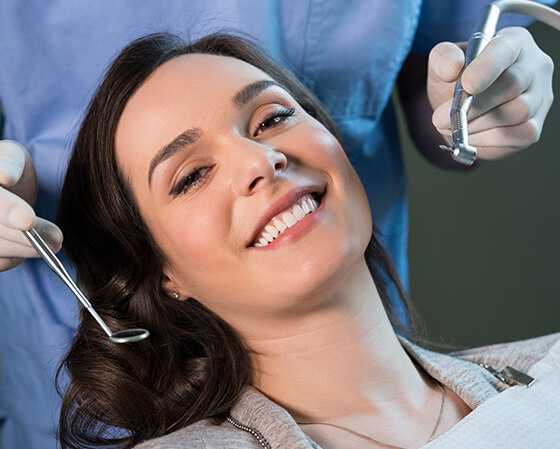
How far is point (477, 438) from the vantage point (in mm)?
941

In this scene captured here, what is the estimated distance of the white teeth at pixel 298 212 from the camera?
3.02 ft

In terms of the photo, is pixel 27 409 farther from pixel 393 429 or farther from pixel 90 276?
pixel 393 429

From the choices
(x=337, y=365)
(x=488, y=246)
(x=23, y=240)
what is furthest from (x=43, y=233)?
(x=488, y=246)

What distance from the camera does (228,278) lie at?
3.07ft

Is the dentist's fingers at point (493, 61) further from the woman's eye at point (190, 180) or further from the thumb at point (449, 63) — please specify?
the woman's eye at point (190, 180)

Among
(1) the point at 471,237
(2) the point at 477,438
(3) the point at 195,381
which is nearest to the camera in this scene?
(2) the point at 477,438

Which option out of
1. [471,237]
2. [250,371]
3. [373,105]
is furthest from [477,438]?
[471,237]

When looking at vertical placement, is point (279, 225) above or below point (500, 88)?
below

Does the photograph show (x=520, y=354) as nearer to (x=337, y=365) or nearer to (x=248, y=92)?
(x=337, y=365)

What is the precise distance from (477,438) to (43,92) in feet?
2.85

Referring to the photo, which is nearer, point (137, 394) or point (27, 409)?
point (137, 394)

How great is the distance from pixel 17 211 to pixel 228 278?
284 millimetres

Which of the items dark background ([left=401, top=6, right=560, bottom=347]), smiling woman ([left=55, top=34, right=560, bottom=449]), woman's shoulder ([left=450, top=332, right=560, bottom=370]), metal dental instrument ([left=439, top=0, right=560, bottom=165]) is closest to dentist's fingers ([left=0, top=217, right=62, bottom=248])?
smiling woman ([left=55, top=34, right=560, bottom=449])

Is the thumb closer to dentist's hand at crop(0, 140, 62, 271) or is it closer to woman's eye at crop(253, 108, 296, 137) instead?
woman's eye at crop(253, 108, 296, 137)
